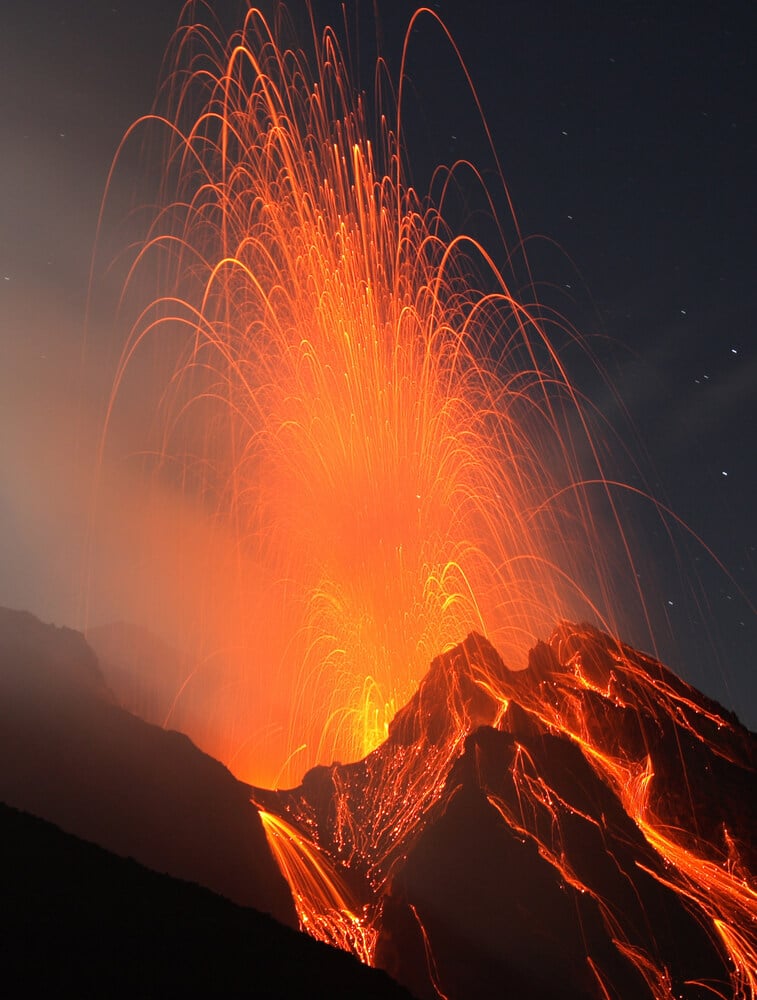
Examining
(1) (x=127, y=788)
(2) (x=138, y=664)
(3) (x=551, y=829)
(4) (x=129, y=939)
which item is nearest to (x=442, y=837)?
(3) (x=551, y=829)

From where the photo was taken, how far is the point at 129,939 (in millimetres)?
16891

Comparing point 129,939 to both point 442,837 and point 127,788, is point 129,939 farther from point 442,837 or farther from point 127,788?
point 442,837

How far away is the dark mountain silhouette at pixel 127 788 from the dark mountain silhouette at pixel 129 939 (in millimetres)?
12525

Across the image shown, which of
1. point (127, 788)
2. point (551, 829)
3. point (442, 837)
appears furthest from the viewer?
point (551, 829)

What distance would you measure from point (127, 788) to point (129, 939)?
22.5m

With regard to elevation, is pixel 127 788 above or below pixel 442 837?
above

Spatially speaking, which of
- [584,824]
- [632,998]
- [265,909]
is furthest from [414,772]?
[265,909]

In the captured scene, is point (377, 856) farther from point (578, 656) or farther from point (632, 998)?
point (578, 656)

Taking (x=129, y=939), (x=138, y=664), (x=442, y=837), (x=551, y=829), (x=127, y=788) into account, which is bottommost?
(x=138, y=664)

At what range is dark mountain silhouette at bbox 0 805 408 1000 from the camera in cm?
1480

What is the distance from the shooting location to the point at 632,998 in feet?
135

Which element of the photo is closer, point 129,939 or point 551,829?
point 129,939

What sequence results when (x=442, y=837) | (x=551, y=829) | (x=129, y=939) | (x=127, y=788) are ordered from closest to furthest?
(x=129, y=939)
(x=127, y=788)
(x=442, y=837)
(x=551, y=829)

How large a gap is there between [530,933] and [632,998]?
21.2ft
